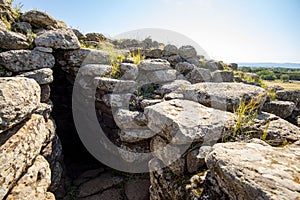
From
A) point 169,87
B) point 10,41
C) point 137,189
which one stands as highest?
point 10,41

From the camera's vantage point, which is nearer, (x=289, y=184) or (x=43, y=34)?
(x=289, y=184)

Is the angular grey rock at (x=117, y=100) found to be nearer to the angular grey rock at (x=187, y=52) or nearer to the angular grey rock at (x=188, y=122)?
the angular grey rock at (x=188, y=122)

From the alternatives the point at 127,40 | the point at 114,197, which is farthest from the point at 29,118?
the point at 127,40

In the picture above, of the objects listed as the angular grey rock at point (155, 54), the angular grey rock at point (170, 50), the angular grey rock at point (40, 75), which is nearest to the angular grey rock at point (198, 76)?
the angular grey rock at point (170, 50)

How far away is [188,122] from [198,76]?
3348 mm

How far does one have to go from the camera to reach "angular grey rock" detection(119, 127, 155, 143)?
4246 mm

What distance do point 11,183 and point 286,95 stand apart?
23.1 ft

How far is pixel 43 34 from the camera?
5.02 metres

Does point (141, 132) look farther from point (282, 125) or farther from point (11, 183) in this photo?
point (282, 125)

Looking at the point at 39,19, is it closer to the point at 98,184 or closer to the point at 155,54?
the point at 155,54

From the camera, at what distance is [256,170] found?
6.60ft

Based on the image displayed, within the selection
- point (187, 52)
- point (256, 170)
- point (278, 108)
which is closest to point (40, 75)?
point (256, 170)

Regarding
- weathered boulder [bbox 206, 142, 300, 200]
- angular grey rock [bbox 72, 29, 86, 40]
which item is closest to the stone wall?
weathered boulder [bbox 206, 142, 300, 200]

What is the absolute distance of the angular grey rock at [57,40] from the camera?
15.8 ft
